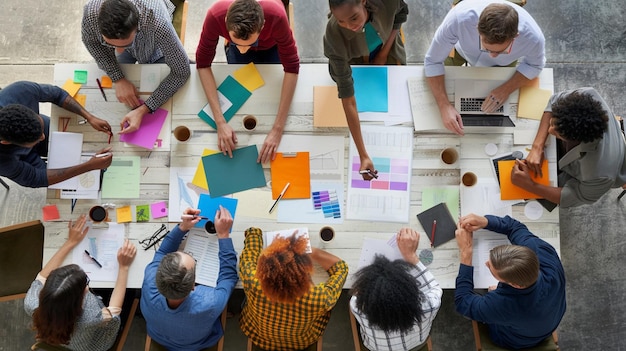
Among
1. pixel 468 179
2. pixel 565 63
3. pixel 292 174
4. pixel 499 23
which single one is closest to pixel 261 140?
pixel 292 174

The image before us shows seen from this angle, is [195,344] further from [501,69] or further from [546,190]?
[501,69]

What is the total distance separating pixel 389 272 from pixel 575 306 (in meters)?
1.66

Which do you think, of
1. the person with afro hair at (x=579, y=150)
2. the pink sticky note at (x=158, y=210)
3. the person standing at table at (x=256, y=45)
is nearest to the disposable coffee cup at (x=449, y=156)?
the person with afro hair at (x=579, y=150)

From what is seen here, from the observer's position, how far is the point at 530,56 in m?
2.25

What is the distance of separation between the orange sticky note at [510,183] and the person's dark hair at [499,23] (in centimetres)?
60

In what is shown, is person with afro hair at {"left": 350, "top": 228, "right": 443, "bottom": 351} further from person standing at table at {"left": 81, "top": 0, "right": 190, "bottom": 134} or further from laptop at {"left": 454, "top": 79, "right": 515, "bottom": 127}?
person standing at table at {"left": 81, "top": 0, "right": 190, "bottom": 134}

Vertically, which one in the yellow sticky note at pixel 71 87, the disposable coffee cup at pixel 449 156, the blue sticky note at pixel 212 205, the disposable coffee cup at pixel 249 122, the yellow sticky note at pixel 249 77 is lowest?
the blue sticky note at pixel 212 205

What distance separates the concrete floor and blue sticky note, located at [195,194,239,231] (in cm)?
132

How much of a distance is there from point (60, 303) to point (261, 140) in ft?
3.72

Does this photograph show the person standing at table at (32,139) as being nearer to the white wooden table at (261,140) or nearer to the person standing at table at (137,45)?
the white wooden table at (261,140)

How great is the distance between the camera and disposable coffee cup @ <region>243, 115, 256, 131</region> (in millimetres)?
2342

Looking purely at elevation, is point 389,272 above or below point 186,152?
below

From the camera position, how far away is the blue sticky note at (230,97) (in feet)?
7.67

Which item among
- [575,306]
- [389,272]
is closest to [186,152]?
[389,272]
